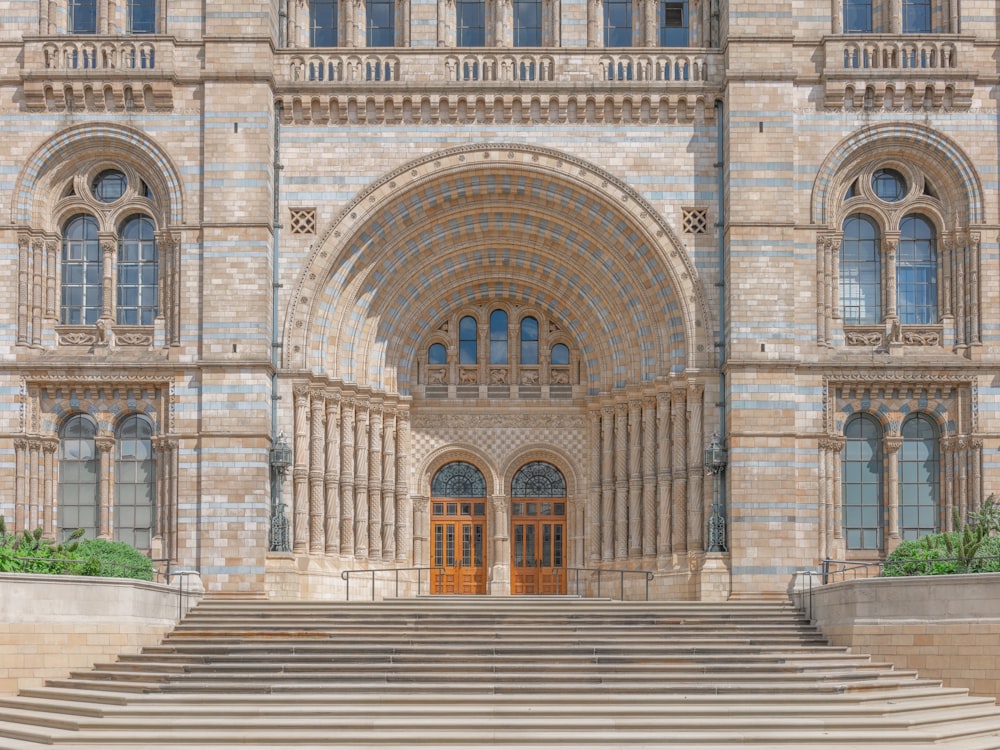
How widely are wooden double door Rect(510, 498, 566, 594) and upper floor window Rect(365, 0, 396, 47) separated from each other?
11476 mm

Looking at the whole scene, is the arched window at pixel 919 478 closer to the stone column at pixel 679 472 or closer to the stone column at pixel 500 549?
the stone column at pixel 679 472

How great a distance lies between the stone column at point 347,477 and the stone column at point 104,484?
5.13m

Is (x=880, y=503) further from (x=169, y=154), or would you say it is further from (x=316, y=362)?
(x=169, y=154)

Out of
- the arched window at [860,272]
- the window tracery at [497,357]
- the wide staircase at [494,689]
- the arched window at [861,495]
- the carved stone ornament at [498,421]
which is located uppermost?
the arched window at [860,272]

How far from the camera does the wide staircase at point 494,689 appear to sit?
71.8ft

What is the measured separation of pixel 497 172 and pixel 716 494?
28.8 ft

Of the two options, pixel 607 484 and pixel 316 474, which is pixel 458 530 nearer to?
pixel 607 484

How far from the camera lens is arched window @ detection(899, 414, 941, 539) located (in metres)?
32.9

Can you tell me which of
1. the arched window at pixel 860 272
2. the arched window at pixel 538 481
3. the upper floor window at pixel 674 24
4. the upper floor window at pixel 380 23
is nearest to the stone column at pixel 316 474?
the arched window at pixel 538 481

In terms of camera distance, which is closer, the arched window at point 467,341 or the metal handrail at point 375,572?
the metal handrail at point 375,572

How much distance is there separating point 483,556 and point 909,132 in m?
14.0

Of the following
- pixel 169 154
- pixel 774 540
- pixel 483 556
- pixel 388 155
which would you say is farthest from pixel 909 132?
pixel 169 154

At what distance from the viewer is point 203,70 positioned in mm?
33125

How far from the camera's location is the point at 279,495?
3256 centimetres
